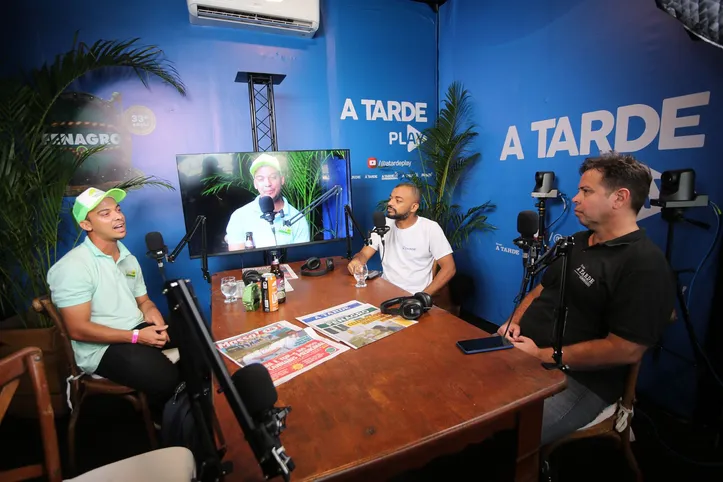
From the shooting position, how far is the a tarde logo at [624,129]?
2107 mm

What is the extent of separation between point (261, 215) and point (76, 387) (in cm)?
144

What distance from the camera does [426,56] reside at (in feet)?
12.9

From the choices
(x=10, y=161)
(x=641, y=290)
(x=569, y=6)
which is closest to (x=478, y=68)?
(x=569, y=6)

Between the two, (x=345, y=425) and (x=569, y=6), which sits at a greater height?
(x=569, y=6)

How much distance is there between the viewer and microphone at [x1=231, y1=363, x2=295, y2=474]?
24.0 inches

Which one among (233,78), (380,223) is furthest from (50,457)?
(233,78)

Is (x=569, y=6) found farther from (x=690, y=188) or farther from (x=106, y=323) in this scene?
(x=106, y=323)

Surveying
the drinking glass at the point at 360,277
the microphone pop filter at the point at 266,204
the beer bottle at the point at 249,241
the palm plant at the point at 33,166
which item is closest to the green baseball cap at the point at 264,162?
the microphone pop filter at the point at 266,204

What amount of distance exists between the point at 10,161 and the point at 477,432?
9.86ft

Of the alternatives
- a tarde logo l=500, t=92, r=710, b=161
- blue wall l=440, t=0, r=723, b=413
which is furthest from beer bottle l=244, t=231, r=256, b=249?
a tarde logo l=500, t=92, r=710, b=161

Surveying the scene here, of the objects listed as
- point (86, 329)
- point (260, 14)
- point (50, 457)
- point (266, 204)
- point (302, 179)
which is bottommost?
point (50, 457)

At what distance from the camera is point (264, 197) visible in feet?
8.78

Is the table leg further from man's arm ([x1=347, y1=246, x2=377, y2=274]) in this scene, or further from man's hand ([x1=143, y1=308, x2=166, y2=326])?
man's hand ([x1=143, y1=308, x2=166, y2=326])

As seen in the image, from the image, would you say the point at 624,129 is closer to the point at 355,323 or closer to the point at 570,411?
the point at 570,411
